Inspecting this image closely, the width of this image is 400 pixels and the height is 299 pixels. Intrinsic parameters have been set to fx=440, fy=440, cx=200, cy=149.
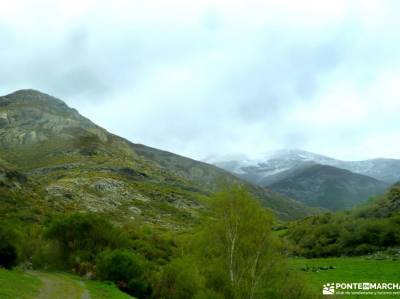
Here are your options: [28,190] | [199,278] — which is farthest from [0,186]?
[199,278]

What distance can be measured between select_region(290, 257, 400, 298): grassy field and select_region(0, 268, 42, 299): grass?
24792mm

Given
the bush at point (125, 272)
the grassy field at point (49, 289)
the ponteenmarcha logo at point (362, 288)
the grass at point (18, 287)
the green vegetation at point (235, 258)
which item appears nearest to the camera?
the grass at point (18, 287)

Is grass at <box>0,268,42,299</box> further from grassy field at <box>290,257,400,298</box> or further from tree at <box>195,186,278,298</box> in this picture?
grassy field at <box>290,257,400,298</box>

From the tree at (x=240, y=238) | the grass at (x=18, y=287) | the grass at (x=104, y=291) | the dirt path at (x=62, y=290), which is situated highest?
the tree at (x=240, y=238)

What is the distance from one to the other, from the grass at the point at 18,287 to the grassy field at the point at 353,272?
2479 centimetres

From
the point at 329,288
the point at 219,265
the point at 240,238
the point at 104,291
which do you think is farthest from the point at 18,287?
the point at 329,288

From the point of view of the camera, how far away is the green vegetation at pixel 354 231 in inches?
2901

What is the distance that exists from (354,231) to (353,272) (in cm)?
2487

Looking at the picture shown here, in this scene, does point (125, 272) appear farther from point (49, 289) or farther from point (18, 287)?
point (18, 287)

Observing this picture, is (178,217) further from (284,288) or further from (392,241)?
(284,288)

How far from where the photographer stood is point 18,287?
33.7m

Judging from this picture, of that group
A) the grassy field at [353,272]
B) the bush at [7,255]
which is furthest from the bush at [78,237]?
the grassy field at [353,272]

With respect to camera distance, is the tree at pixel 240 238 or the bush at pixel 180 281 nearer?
the tree at pixel 240 238

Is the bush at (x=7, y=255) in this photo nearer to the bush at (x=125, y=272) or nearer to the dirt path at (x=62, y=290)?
the dirt path at (x=62, y=290)
